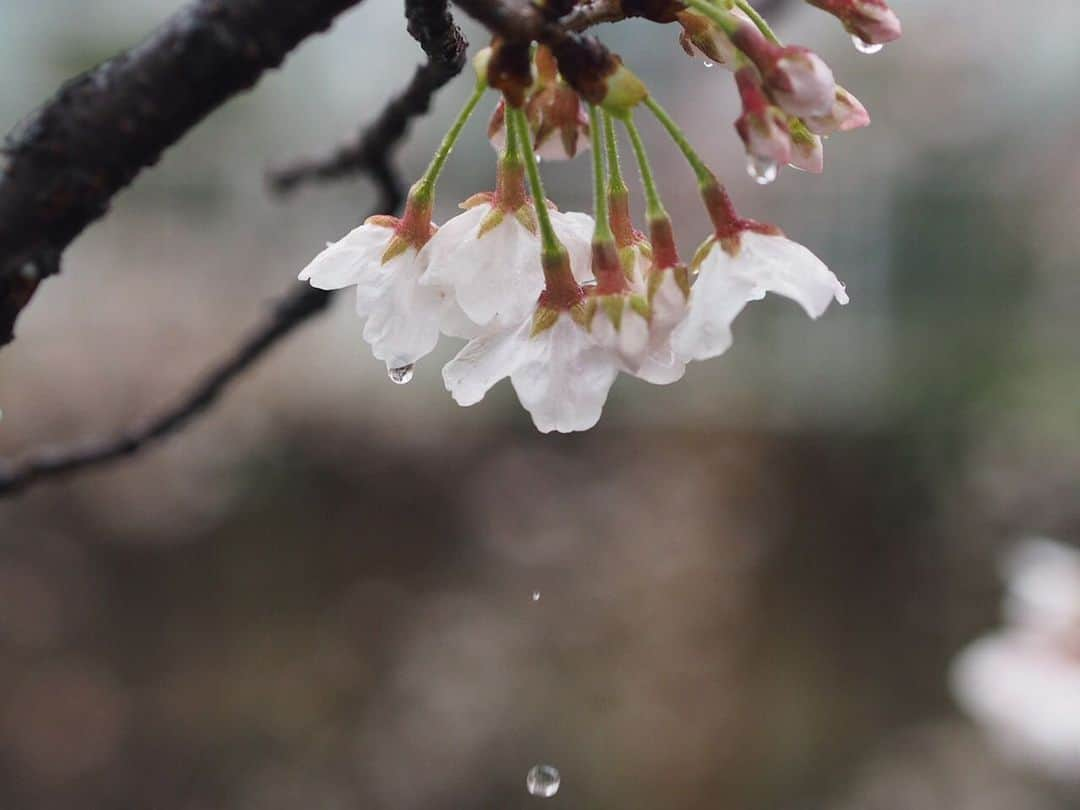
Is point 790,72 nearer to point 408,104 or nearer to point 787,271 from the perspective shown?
point 787,271

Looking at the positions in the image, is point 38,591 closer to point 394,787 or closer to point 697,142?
point 394,787

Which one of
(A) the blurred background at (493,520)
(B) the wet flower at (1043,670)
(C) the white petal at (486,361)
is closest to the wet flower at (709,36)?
(C) the white petal at (486,361)

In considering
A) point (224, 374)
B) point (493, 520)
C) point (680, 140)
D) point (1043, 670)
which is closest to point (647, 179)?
point (680, 140)

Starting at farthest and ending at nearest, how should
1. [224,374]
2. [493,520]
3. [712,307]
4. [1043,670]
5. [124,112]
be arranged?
[493,520] → [1043,670] → [224,374] → [712,307] → [124,112]

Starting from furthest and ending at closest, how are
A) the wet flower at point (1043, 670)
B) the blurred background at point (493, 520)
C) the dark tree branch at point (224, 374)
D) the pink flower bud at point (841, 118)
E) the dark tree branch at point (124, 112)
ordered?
1. the blurred background at point (493, 520)
2. the wet flower at point (1043, 670)
3. the dark tree branch at point (224, 374)
4. the pink flower bud at point (841, 118)
5. the dark tree branch at point (124, 112)

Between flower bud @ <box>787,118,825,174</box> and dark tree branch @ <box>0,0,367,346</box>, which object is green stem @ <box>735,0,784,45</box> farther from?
dark tree branch @ <box>0,0,367,346</box>

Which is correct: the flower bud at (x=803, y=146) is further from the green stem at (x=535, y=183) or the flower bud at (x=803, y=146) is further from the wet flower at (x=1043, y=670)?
the wet flower at (x=1043, y=670)

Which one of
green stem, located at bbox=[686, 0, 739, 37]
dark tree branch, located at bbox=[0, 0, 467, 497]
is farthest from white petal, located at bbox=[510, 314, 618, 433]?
dark tree branch, located at bbox=[0, 0, 467, 497]
